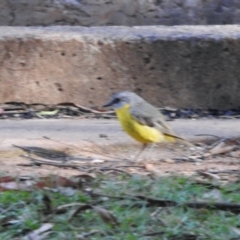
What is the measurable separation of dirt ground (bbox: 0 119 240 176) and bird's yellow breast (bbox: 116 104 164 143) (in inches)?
5.3

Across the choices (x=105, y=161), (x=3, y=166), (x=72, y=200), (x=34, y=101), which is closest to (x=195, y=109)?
(x=34, y=101)

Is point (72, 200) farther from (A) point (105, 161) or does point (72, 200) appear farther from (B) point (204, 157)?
(B) point (204, 157)

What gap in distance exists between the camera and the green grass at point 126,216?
305cm

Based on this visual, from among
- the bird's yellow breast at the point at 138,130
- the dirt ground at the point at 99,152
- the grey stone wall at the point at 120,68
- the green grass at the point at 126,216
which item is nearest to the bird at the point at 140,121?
the bird's yellow breast at the point at 138,130

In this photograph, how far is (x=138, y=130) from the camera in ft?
15.3

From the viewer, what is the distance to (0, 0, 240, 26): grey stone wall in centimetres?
850

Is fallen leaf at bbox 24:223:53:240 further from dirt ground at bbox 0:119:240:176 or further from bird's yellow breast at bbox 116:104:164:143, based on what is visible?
bird's yellow breast at bbox 116:104:164:143

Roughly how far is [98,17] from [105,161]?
4.13 m

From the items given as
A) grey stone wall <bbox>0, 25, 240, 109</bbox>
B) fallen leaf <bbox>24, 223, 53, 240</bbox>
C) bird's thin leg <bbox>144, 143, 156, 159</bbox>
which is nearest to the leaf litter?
fallen leaf <bbox>24, 223, 53, 240</bbox>

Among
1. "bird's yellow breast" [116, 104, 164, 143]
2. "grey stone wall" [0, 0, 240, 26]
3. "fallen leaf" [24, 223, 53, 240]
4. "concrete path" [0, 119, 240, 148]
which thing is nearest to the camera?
"fallen leaf" [24, 223, 53, 240]

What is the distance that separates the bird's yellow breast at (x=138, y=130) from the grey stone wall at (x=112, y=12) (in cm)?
391

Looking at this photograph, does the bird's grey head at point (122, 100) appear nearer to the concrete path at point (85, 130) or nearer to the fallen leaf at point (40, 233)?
the concrete path at point (85, 130)

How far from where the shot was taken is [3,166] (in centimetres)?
439

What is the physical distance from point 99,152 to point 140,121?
0.36m
